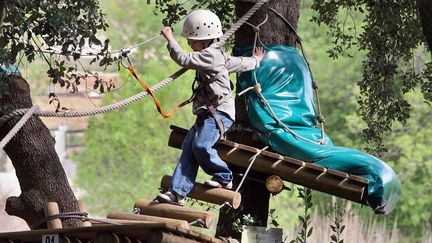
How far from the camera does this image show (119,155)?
29438 mm

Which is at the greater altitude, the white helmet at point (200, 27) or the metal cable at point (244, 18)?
Answer: the metal cable at point (244, 18)

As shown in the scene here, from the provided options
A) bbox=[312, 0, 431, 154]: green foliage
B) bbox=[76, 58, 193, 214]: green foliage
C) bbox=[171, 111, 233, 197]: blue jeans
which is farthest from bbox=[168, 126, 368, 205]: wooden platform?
bbox=[76, 58, 193, 214]: green foliage

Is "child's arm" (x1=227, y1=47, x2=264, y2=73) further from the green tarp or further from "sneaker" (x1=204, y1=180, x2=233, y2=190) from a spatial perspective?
"sneaker" (x1=204, y1=180, x2=233, y2=190)

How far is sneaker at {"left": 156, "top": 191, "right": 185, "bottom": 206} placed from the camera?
7.80 meters

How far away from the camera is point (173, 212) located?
7.63 m

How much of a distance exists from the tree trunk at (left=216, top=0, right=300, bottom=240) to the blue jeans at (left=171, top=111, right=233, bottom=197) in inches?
41.8

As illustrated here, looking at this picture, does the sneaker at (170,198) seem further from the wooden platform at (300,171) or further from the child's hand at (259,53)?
the child's hand at (259,53)

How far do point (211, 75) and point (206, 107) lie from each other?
0.20 m

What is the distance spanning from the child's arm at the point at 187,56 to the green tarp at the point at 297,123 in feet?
3.14

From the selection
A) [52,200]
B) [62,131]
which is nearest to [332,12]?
[52,200]

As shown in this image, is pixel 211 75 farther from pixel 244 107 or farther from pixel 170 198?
pixel 244 107

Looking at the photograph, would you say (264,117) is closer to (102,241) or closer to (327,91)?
(102,241)

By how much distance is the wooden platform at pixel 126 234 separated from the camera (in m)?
6.75

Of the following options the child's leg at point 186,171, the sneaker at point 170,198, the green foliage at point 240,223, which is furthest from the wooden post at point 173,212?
the green foliage at point 240,223
